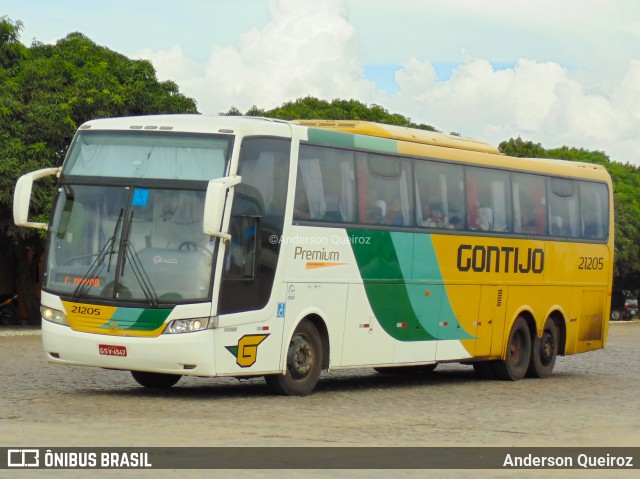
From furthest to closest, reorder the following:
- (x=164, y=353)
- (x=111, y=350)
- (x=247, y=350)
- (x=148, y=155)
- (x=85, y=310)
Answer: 1. (x=148, y=155)
2. (x=247, y=350)
3. (x=85, y=310)
4. (x=111, y=350)
5. (x=164, y=353)

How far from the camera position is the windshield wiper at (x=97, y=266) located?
1673 cm

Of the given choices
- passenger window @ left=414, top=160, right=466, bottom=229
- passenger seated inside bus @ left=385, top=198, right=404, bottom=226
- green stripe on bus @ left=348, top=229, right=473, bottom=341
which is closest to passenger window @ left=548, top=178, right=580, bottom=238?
passenger window @ left=414, top=160, right=466, bottom=229

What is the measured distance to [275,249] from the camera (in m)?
17.6

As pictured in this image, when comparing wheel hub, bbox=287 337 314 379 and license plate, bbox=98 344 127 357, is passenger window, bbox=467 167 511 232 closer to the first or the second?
wheel hub, bbox=287 337 314 379

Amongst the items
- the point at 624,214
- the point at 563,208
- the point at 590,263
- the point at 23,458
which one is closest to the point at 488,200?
the point at 563,208

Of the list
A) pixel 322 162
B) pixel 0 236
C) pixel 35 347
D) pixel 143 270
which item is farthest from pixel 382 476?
pixel 0 236

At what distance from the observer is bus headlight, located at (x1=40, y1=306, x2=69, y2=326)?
16906 mm

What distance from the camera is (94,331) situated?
1662 cm

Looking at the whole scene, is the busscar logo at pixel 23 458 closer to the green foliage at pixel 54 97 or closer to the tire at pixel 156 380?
the tire at pixel 156 380

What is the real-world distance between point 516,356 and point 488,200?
293 centimetres

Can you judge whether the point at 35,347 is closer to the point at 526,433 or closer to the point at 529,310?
the point at 529,310

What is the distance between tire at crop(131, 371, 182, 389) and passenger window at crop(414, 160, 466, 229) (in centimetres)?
436

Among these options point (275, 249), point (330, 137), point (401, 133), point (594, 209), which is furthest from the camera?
point (594, 209)

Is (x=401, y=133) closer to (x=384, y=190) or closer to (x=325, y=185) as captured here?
(x=384, y=190)
